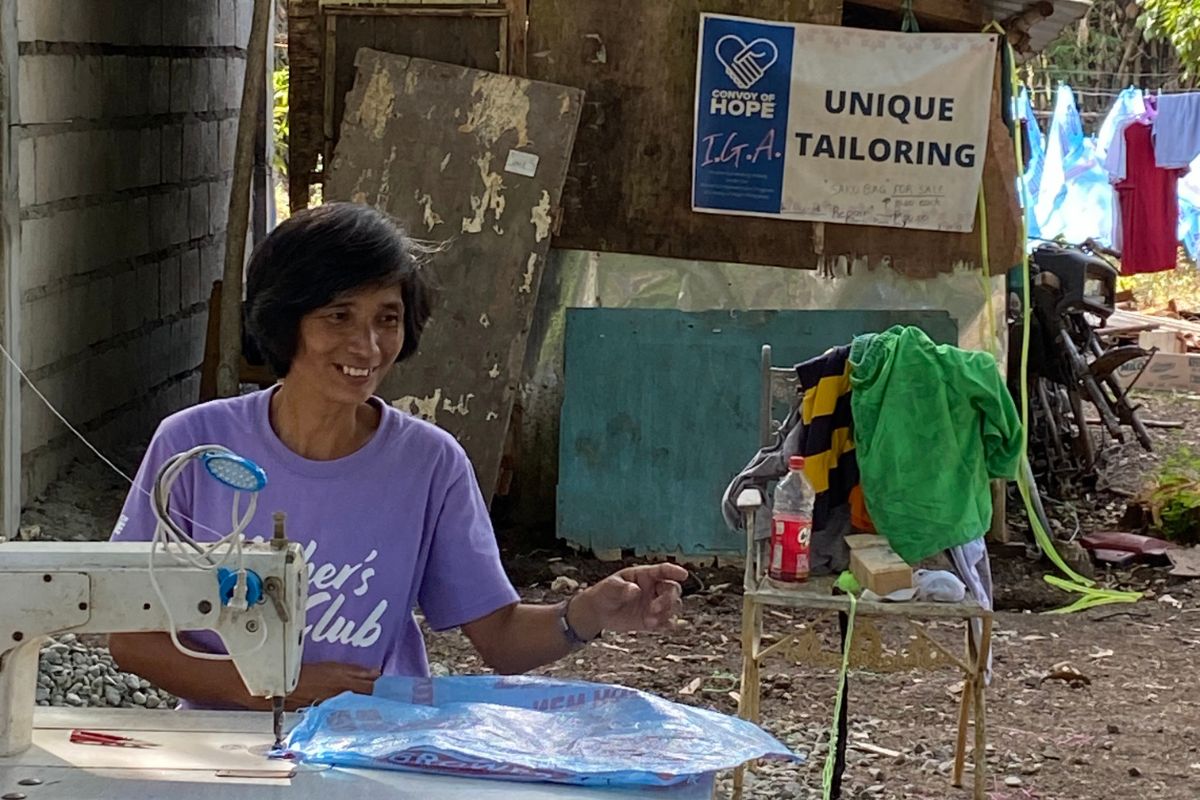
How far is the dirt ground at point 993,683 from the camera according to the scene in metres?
5.05

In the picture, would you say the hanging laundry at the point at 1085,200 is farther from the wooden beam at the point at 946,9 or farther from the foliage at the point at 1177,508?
the wooden beam at the point at 946,9

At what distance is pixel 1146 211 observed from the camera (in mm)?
13734

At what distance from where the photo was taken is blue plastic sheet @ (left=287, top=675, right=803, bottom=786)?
2.19 m

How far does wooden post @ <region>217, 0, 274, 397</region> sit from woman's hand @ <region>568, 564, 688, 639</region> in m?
4.89

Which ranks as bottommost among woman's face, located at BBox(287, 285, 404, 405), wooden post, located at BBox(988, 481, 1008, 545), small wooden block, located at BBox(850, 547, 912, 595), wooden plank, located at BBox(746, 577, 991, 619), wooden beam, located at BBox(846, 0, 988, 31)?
wooden post, located at BBox(988, 481, 1008, 545)

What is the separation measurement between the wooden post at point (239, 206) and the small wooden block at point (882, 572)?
355 cm

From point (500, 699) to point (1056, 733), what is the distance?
348 centimetres

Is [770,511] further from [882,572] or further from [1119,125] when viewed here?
[1119,125]

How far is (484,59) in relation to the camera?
7.18 metres

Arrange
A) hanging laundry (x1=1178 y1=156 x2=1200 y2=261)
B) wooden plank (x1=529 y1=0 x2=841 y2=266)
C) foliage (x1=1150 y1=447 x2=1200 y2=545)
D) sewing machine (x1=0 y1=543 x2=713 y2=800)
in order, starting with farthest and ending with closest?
hanging laundry (x1=1178 y1=156 x2=1200 y2=261) → foliage (x1=1150 y1=447 x2=1200 y2=545) → wooden plank (x1=529 y1=0 x2=841 y2=266) → sewing machine (x1=0 y1=543 x2=713 y2=800)

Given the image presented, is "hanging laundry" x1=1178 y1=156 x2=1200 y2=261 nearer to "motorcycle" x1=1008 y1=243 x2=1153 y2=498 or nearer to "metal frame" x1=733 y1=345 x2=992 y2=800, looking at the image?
"motorcycle" x1=1008 y1=243 x2=1153 y2=498

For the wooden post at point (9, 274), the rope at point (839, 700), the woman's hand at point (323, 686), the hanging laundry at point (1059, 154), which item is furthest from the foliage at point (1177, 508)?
the hanging laundry at point (1059, 154)

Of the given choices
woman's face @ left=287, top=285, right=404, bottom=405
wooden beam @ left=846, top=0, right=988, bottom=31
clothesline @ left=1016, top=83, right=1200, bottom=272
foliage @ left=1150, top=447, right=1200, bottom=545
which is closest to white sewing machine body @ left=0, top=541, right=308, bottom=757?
woman's face @ left=287, top=285, right=404, bottom=405

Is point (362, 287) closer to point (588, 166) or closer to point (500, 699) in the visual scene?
point (500, 699)
